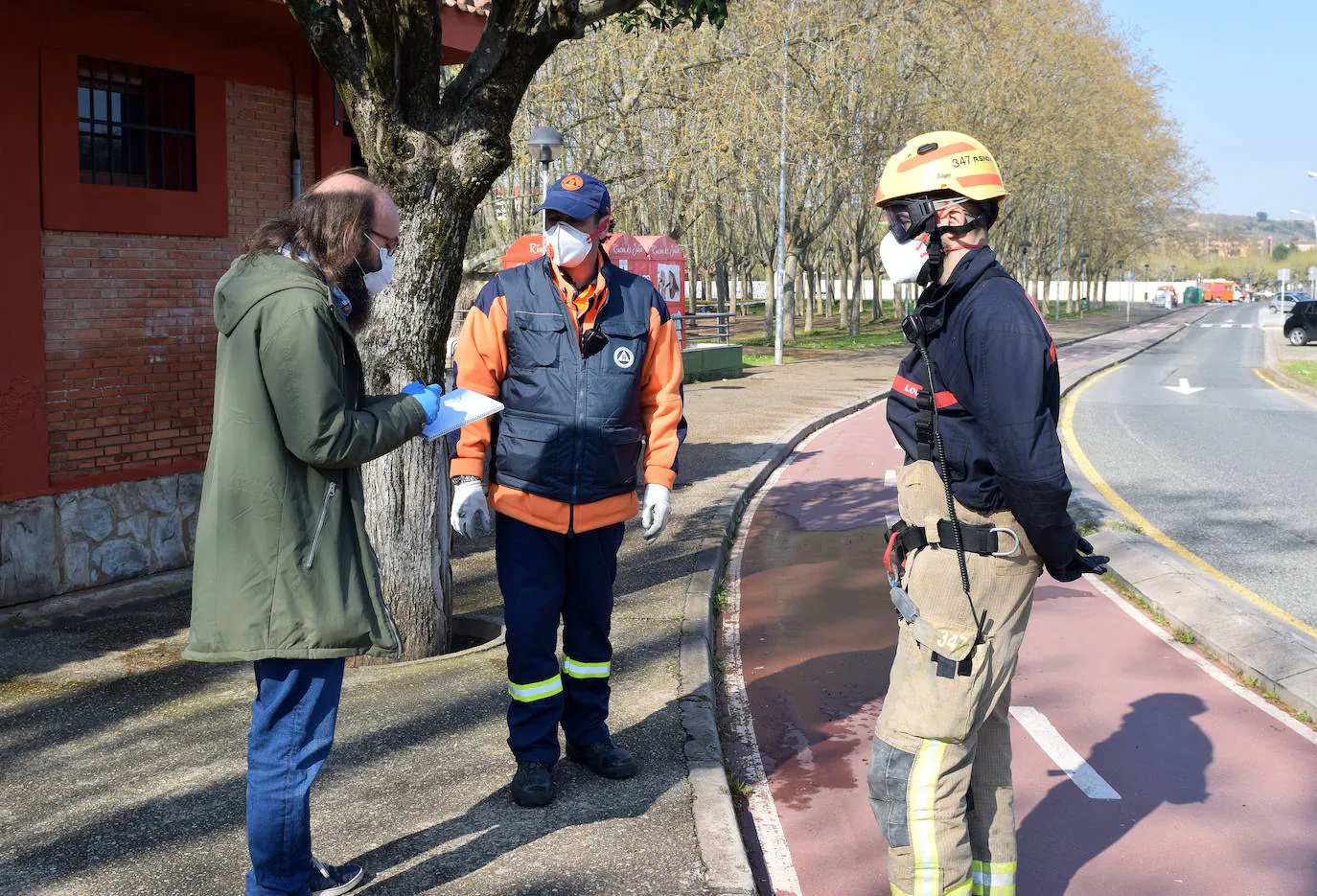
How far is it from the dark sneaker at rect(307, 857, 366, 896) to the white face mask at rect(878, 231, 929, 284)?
2.26m

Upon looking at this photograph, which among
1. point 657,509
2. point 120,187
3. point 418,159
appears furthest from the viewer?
point 120,187

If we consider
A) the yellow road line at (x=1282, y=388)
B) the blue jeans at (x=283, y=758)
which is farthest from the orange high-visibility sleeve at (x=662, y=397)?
the yellow road line at (x=1282, y=388)

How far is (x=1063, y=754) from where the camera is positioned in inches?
191

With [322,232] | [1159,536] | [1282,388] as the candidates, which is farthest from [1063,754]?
[1282,388]

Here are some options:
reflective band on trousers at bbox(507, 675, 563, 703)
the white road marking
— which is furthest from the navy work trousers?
the white road marking

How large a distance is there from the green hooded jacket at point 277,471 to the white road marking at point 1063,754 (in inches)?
114

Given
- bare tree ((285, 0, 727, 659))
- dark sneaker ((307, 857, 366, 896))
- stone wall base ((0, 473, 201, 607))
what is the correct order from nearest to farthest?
dark sneaker ((307, 857, 366, 896)), bare tree ((285, 0, 727, 659)), stone wall base ((0, 473, 201, 607))

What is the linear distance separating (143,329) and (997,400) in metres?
6.56

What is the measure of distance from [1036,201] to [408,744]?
5987 cm

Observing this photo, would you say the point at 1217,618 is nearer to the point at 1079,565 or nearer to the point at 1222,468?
the point at 1079,565

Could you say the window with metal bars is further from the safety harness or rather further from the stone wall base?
the safety harness

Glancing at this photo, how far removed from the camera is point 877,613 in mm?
7066

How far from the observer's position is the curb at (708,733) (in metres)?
3.63

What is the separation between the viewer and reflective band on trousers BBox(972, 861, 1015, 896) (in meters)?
3.12
